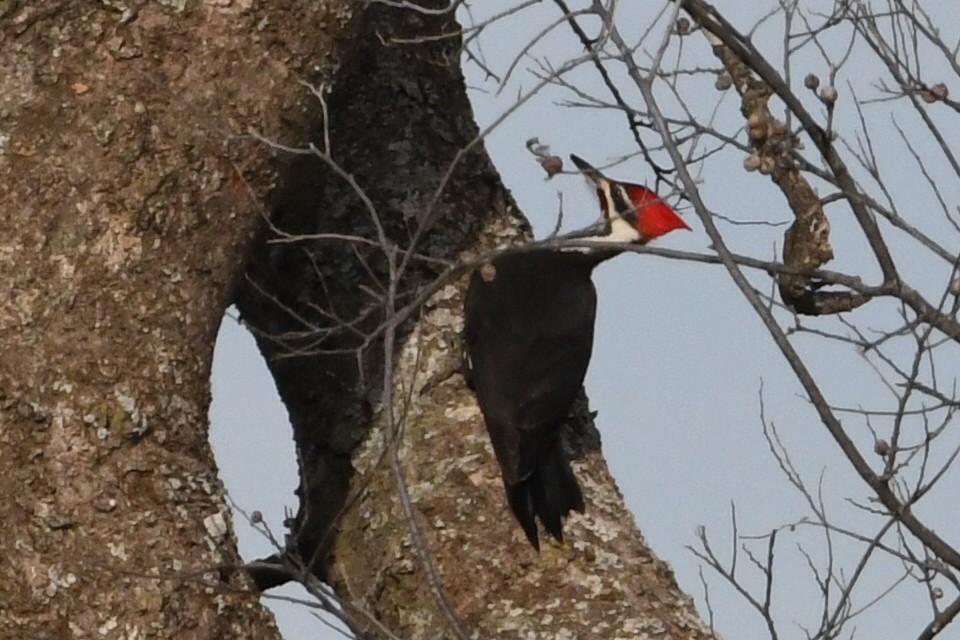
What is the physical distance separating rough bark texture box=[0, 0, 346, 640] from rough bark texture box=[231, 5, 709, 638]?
23cm

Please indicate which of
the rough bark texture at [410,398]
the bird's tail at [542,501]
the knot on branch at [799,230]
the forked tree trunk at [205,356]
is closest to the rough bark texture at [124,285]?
the forked tree trunk at [205,356]

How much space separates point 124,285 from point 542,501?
940mm

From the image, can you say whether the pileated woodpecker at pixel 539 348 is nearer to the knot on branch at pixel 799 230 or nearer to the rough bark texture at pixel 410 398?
the rough bark texture at pixel 410 398

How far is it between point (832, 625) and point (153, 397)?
1.19 metres

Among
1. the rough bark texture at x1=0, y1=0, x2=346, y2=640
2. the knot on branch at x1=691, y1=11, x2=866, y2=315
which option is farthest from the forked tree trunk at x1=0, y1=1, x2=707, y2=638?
the knot on branch at x1=691, y1=11, x2=866, y2=315

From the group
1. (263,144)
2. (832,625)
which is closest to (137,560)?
(263,144)

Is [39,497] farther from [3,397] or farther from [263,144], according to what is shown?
[263,144]

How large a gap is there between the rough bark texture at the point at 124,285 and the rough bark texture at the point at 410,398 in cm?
23

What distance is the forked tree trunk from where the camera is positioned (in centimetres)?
269

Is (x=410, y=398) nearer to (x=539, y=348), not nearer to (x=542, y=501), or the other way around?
(x=542, y=501)

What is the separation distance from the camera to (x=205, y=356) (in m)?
2.97

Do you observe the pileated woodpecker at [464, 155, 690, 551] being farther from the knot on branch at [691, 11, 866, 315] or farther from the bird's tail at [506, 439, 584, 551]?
the knot on branch at [691, 11, 866, 315]

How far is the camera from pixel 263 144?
10.0 ft

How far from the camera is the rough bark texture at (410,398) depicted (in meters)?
3.22
